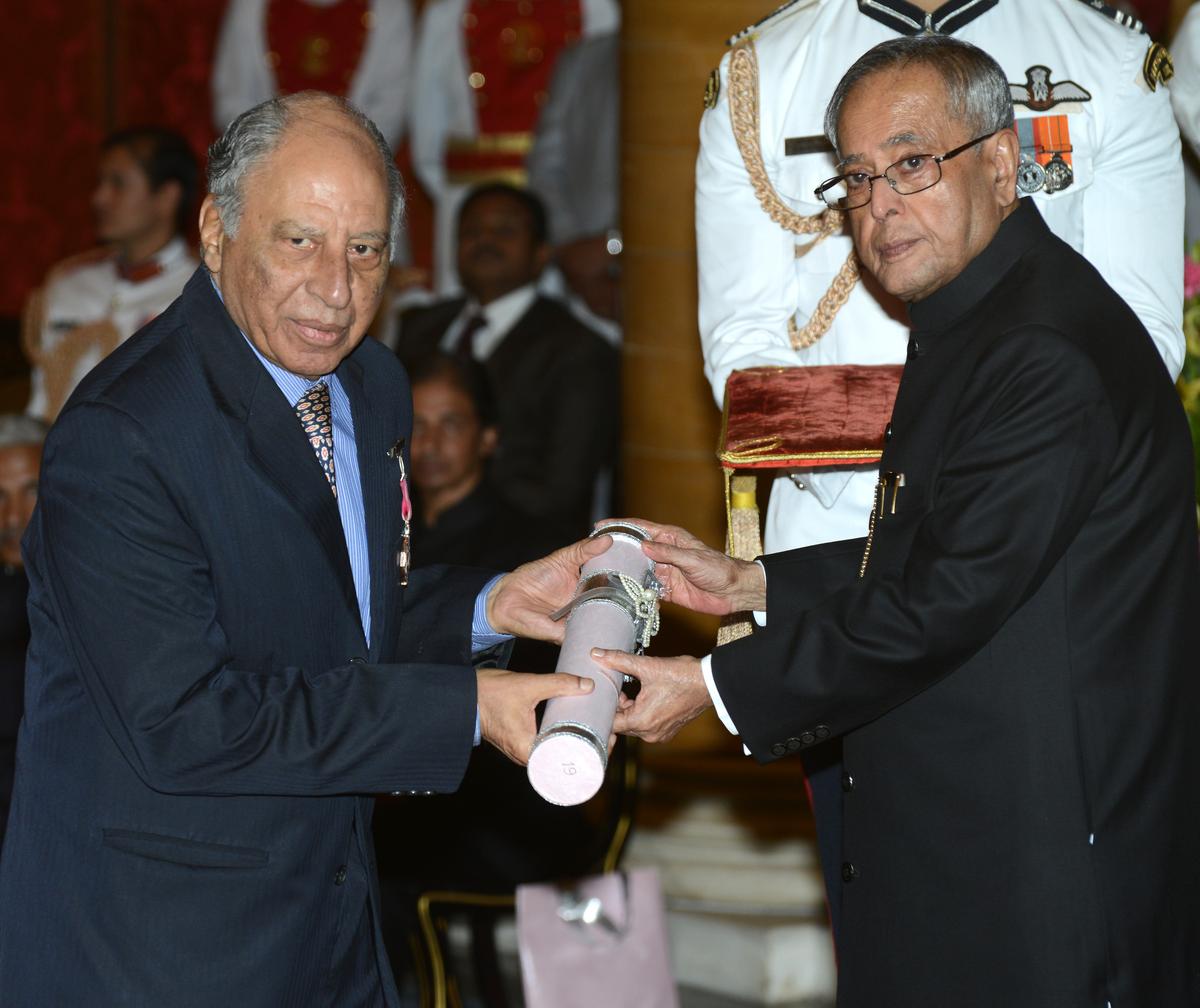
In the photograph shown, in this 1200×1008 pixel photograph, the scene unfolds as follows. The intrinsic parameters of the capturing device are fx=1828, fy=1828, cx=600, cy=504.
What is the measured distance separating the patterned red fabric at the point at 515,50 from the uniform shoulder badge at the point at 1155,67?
4.57m

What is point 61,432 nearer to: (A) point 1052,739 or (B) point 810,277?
(A) point 1052,739

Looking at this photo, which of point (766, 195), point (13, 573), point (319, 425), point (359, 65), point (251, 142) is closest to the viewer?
point (251, 142)

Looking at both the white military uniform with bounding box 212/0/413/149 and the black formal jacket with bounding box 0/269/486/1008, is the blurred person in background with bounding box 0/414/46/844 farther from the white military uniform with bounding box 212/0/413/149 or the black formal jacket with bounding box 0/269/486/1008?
the white military uniform with bounding box 212/0/413/149

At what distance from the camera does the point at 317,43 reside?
7.71 metres

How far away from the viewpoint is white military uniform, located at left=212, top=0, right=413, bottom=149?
25.0ft

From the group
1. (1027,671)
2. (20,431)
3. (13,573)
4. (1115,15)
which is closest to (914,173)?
(1027,671)

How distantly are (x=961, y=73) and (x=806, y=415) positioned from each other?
67 centimetres

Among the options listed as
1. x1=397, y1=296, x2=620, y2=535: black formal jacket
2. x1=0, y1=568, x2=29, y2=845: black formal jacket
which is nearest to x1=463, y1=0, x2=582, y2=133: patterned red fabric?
x1=397, y1=296, x2=620, y2=535: black formal jacket

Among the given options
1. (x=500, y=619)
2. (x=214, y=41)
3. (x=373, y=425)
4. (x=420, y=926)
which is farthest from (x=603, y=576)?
(x=214, y=41)

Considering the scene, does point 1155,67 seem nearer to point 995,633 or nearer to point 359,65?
point 995,633

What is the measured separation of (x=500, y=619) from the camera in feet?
9.18

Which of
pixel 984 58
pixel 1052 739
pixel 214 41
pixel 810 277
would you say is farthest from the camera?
pixel 214 41

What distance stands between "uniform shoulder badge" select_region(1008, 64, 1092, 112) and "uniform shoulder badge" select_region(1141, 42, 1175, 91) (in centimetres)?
12

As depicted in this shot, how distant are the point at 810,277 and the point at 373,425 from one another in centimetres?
102
